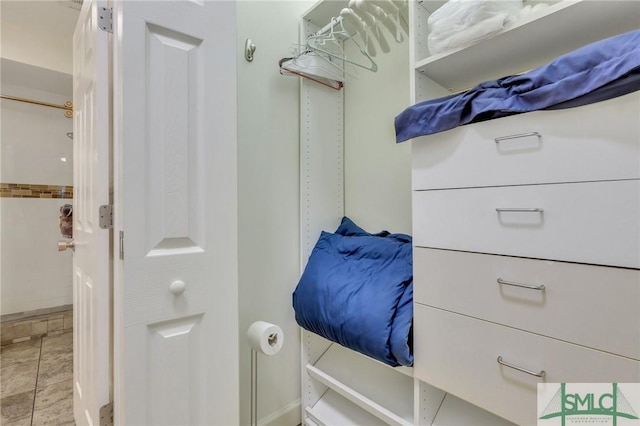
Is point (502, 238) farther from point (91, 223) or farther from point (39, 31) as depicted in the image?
point (39, 31)

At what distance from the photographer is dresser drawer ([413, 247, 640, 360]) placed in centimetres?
68

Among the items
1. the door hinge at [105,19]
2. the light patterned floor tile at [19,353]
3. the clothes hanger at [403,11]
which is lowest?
the light patterned floor tile at [19,353]

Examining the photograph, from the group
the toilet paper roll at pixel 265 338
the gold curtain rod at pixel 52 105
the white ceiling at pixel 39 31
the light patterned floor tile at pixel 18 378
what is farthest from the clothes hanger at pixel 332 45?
the gold curtain rod at pixel 52 105

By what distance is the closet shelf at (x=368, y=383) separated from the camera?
120cm

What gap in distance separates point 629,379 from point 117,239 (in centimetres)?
132

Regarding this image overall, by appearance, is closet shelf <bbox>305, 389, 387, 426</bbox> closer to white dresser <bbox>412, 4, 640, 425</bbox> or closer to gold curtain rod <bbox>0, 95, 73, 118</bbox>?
white dresser <bbox>412, 4, 640, 425</bbox>

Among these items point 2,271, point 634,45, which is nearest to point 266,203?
point 634,45

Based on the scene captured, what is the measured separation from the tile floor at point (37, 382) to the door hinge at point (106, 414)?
98 cm

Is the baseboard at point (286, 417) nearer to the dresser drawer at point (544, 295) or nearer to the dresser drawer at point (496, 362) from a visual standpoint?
the dresser drawer at point (496, 362)

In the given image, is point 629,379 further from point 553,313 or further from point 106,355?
point 106,355

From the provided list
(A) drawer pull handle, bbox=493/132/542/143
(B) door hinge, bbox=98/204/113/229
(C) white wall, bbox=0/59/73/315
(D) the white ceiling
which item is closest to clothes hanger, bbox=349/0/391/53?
(A) drawer pull handle, bbox=493/132/542/143

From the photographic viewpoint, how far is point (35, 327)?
8.64ft

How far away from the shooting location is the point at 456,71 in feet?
3.79

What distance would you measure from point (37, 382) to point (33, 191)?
172 centimetres
